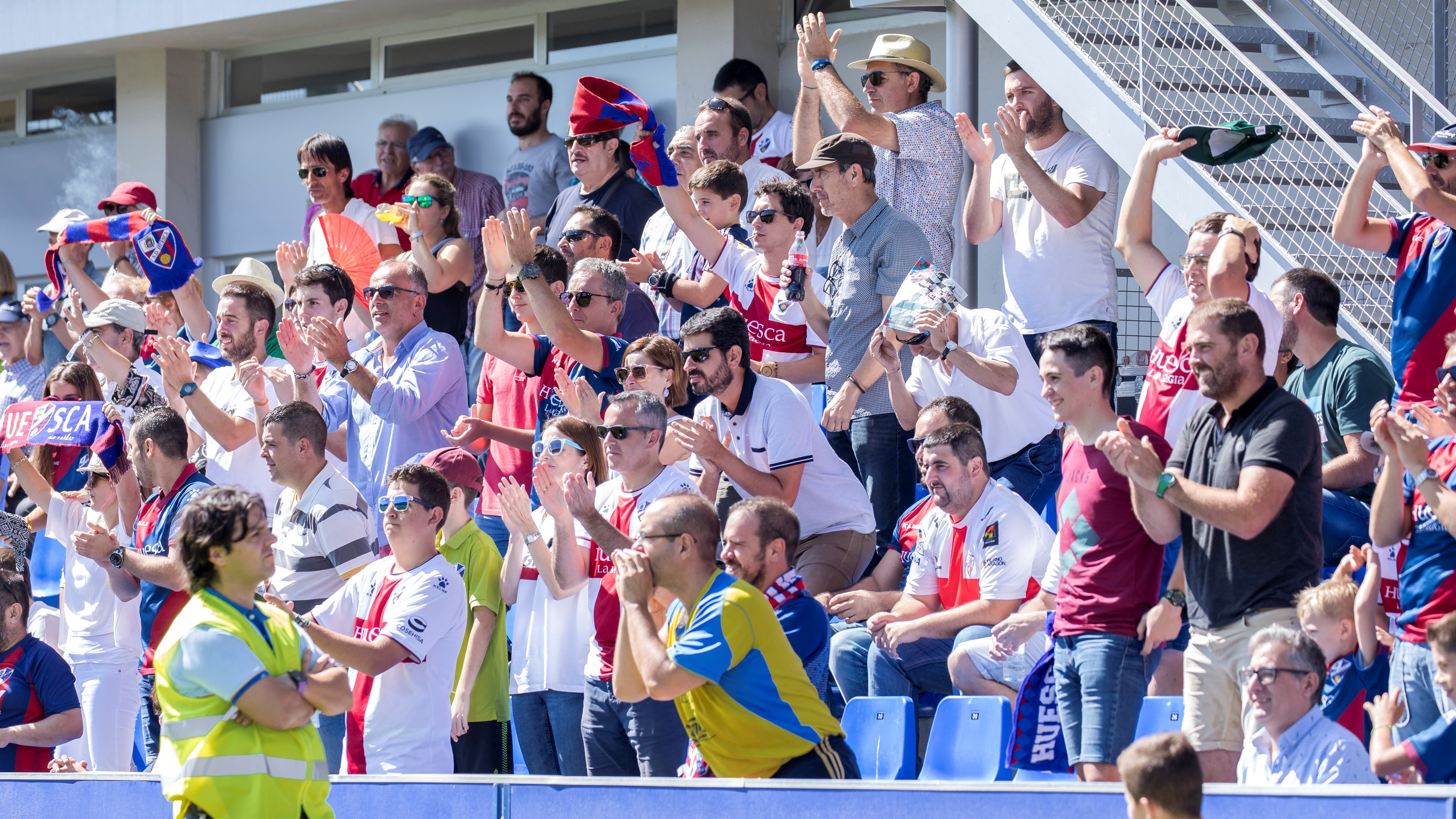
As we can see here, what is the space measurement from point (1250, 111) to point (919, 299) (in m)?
2.34

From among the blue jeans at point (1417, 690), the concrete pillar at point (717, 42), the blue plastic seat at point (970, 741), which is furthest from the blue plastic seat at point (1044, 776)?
the concrete pillar at point (717, 42)

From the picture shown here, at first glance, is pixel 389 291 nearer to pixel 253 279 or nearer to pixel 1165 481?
pixel 253 279

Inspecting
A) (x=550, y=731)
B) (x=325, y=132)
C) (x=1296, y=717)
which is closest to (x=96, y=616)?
(x=550, y=731)

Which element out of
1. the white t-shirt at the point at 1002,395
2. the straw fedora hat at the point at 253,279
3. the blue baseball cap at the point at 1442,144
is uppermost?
the straw fedora hat at the point at 253,279

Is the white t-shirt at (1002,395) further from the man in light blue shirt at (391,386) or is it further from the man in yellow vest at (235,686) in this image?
the man in yellow vest at (235,686)

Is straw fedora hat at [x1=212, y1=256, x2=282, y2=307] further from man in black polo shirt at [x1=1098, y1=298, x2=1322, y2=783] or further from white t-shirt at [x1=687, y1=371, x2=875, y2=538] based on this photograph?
man in black polo shirt at [x1=1098, y1=298, x2=1322, y2=783]

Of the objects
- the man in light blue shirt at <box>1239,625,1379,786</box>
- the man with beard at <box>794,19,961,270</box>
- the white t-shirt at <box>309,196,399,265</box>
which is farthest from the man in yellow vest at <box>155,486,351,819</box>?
the white t-shirt at <box>309,196,399,265</box>

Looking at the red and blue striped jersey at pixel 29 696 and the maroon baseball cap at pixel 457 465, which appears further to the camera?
the red and blue striped jersey at pixel 29 696

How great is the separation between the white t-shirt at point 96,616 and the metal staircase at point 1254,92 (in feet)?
16.1

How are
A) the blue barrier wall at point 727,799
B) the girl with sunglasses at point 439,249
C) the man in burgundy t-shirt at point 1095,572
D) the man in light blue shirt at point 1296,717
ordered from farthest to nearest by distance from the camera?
the girl with sunglasses at point 439,249
the man in burgundy t-shirt at point 1095,572
the man in light blue shirt at point 1296,717
the blue barrier wall at point 727,799

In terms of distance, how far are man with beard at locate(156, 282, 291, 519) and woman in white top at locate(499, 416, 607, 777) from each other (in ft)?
4.97

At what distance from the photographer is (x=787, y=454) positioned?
6398mm

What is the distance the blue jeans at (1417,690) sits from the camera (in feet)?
15.3

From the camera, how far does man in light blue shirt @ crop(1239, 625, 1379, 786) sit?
432cm
